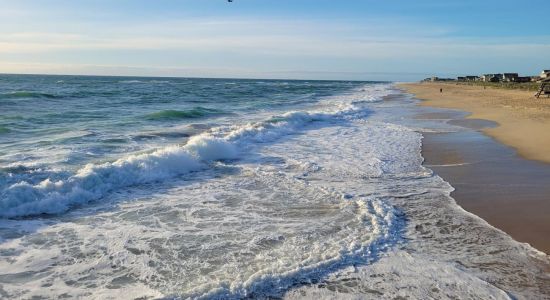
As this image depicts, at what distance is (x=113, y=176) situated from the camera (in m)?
8.56

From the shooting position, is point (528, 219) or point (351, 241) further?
point (528, 219)

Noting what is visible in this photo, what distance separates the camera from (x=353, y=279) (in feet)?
15.0

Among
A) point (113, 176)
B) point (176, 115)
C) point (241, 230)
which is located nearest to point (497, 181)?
point (241, 230)

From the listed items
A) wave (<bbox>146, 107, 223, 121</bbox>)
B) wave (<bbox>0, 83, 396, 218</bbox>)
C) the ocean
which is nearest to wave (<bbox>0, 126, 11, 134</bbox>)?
the ocean

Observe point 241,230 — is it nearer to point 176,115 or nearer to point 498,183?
point 498,183

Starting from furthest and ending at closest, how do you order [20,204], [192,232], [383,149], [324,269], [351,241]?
[383,149], [20,204], [192,232], [351,241], [324,269]

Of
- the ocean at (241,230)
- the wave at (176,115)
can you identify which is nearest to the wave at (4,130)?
the ocean at (241,230)

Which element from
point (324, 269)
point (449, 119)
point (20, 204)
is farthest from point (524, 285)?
point (449, 119)

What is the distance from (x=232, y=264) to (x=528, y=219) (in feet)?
13.9

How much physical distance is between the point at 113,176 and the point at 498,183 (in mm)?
7093

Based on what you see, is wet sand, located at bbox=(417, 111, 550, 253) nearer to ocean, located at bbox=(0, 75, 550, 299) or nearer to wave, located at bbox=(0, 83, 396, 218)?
ocean, located at bbox=(0, 75, 550, 299)

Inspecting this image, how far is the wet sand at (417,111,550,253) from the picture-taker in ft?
20.2

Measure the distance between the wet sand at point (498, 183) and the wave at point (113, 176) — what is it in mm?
5198

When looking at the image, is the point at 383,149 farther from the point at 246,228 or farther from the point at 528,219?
the point at 246,228
